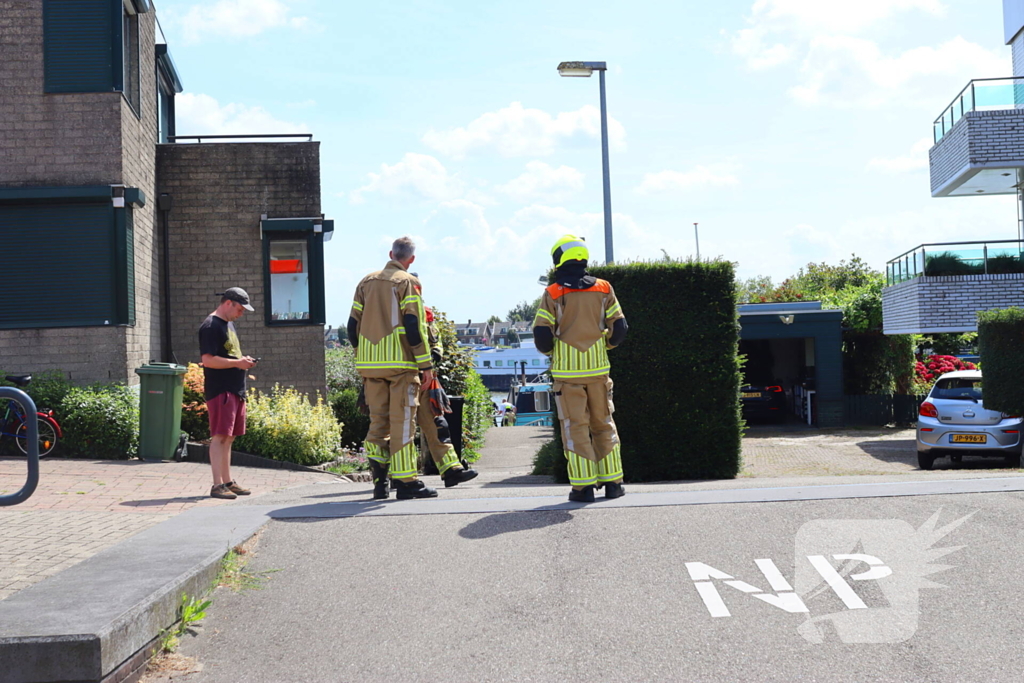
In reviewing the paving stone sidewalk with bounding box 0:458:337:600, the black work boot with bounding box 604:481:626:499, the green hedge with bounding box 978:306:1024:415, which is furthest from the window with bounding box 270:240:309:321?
the green hedge with bounding box 978:306:1024:415

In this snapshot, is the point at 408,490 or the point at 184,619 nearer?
the point at 184,619

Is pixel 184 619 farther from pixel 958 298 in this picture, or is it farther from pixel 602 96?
pixel 958 298

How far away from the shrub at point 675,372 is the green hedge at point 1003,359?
21.2 ft

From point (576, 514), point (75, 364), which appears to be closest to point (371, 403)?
point (576, 514)

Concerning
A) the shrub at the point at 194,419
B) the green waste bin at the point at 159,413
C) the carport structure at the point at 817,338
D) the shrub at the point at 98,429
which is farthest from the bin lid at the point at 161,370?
the carport structure at the point at 817,338

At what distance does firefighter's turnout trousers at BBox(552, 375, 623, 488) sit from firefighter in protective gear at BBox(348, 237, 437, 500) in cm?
107

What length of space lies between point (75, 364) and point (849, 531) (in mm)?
10448

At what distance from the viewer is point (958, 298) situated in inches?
867

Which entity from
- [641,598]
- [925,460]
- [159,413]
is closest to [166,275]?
[159,413]

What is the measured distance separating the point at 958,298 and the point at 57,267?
1843 cm

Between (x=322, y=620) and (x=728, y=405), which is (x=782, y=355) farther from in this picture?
(x=322, y=620)

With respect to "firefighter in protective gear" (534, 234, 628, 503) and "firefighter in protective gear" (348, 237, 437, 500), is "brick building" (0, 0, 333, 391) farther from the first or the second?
"firefighter in protective gear" (534, 234, 628, 503)

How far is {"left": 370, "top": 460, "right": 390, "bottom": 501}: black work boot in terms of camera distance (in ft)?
23.9

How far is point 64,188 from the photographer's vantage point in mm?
12656
